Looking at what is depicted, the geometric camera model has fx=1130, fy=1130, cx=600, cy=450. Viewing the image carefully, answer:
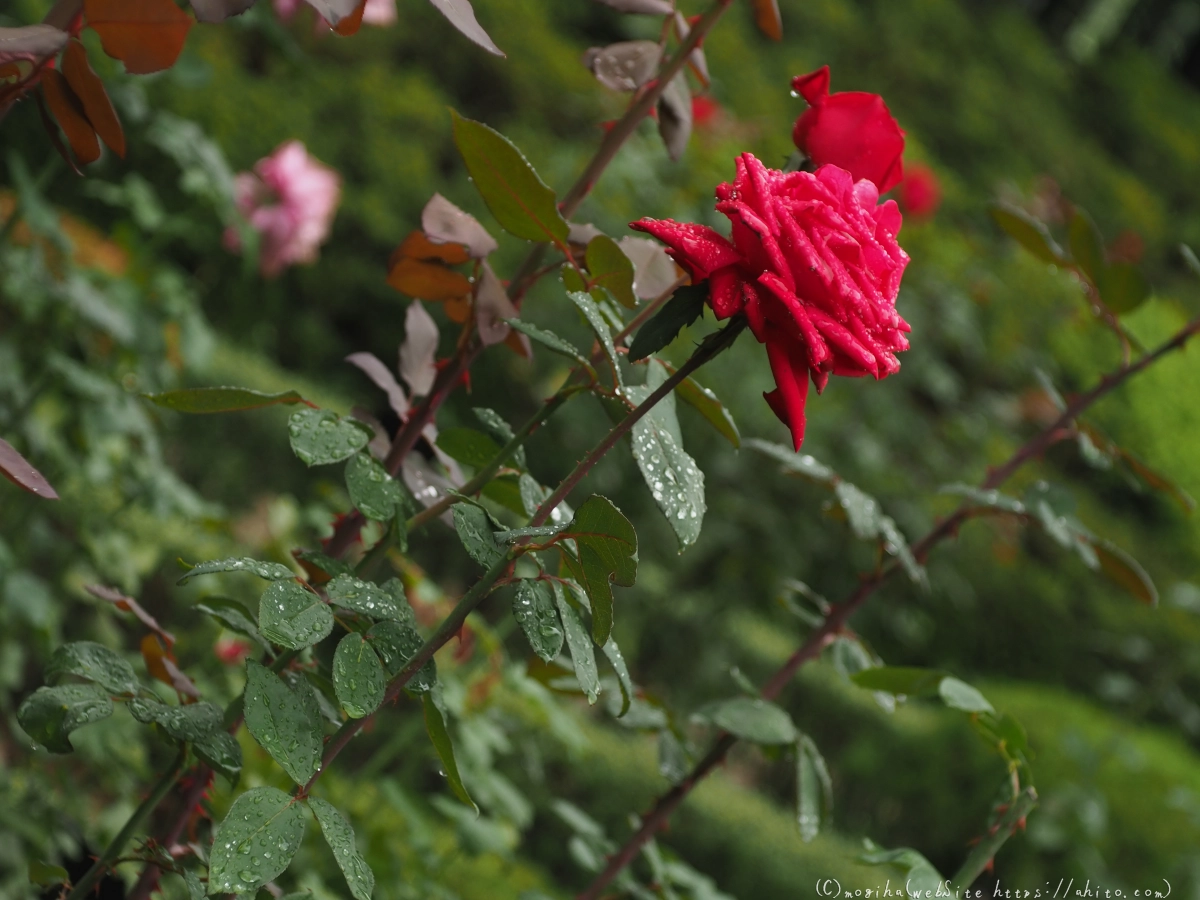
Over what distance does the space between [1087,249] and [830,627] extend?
44 centimetres

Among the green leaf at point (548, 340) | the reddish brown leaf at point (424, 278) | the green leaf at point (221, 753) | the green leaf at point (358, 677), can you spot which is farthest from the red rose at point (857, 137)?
the green leaf at point (221, 753)

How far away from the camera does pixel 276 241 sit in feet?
8.41

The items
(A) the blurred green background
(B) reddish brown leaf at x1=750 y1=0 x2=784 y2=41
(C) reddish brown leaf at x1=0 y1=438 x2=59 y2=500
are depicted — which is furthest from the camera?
(A) the blurred green background

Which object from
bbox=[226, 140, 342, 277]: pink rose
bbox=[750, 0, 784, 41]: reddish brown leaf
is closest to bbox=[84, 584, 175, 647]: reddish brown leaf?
bbox=[750, 0, 784, 41]: reddish brown leaf

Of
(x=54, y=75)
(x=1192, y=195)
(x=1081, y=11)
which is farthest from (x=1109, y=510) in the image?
(x=1081, y=11)

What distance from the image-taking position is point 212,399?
2.50 feet

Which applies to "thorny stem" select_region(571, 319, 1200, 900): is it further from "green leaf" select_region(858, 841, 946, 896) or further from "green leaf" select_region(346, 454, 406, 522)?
"green leaf" select_region(346, 454, 406, 522)

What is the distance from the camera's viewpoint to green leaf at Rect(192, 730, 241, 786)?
0.71 m

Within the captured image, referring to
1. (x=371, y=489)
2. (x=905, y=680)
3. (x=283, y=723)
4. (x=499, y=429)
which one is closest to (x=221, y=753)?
(x=283, y=723)

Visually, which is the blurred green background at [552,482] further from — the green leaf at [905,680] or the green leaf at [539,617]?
the green leaf at [539,617]

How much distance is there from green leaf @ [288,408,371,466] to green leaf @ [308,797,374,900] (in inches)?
8.1

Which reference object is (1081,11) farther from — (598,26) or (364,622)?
(364,622)

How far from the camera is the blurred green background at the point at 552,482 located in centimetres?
158

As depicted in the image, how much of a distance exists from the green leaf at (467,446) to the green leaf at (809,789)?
1.41 ft
